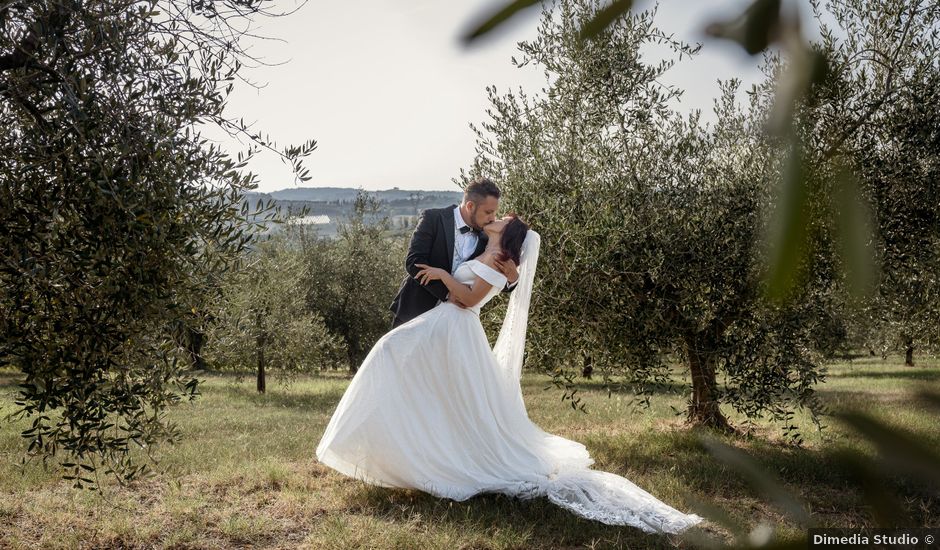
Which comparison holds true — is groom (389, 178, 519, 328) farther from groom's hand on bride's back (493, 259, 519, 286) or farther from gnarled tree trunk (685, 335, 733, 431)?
gnarled tree trunk (685, 335, 733, 431)

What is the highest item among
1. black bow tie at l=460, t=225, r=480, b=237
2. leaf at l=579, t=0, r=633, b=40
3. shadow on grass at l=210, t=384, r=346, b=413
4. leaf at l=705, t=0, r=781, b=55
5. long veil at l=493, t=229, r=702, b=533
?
black bow tie at l=460, t=225, r=480, b=237

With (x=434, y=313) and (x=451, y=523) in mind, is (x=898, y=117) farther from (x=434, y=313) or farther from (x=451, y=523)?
(x=451, y=523)

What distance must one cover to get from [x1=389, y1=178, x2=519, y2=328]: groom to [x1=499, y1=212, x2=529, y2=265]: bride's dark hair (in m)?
0.09

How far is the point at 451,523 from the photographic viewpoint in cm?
689

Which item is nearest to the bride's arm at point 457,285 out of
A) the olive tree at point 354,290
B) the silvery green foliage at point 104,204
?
the silvery green foliage at point 104,204

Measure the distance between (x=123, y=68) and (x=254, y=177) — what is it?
114cm

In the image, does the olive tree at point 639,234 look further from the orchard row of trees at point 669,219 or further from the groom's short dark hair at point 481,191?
the groom's short dark hair at point 481,191

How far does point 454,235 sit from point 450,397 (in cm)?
181

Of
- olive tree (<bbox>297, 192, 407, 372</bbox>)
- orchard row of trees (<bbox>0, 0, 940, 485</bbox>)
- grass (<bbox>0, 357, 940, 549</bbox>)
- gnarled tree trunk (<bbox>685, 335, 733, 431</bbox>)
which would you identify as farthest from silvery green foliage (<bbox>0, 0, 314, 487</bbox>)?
olive tree (<bbox>297, 192, 407, 372</bbox>)

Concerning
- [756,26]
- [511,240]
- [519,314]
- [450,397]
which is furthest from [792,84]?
[519,314]

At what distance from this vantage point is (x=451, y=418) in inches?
324

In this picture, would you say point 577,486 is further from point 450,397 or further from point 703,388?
point 703,388

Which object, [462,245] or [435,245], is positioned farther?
[462,245]

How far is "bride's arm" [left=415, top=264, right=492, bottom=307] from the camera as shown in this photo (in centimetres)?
811
